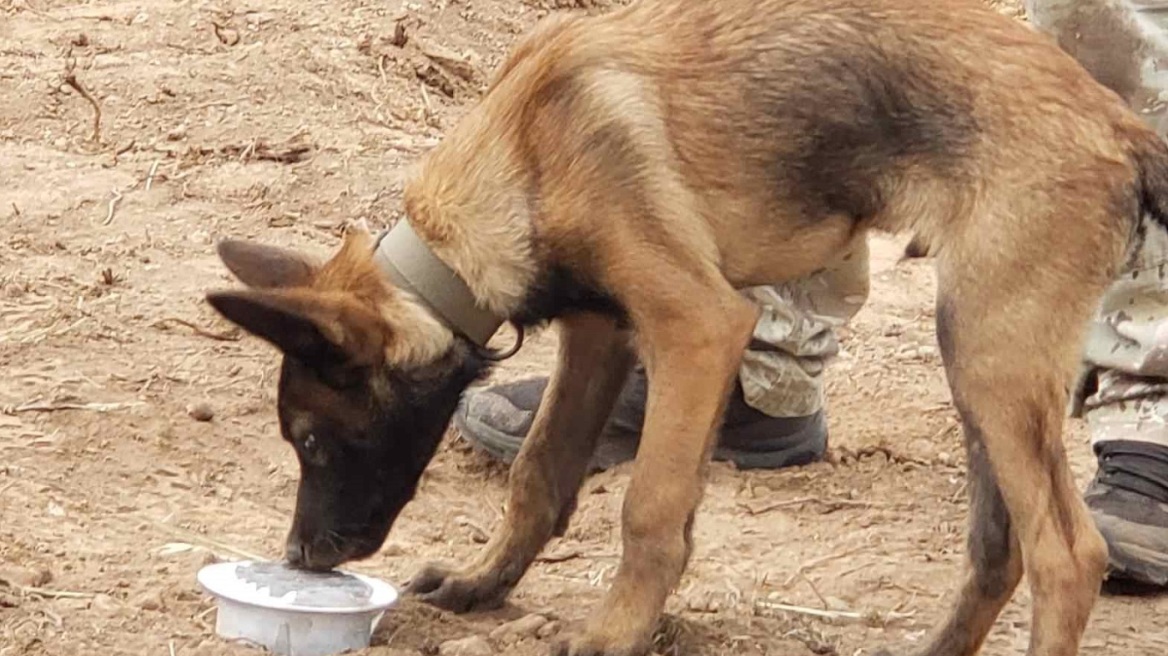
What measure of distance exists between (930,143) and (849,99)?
0.70 feet

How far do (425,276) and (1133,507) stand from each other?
2145 mm

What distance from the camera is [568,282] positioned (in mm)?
4461

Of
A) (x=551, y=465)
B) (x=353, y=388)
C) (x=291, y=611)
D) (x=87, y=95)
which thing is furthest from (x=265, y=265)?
(x=87, y=95)

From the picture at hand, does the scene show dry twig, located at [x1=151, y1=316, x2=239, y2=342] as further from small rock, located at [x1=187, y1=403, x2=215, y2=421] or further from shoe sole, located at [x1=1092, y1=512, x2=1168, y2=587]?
shoe sole, located at [x1=1092, y1=512, x2=1168, y2=587]

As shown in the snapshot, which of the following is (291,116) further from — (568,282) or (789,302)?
(568,282)

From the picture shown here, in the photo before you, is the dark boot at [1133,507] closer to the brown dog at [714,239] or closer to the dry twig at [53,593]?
the brown dog at [714,239]

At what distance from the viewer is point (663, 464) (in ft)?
14.4

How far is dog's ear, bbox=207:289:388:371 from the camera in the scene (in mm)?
4062

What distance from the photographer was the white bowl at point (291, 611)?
4.30 meters

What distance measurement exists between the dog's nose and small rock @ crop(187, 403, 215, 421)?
1.41 m

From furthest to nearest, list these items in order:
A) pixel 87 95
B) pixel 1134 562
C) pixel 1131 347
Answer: pixel 87 95, pixel 1131 347, pixel 1134 562

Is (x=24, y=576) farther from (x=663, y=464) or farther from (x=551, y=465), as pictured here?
(x=663, y=464)

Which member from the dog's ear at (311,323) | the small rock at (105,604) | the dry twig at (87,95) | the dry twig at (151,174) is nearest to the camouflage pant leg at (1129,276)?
the dog's ear at (311,323)

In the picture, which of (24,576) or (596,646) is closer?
(596,646)
